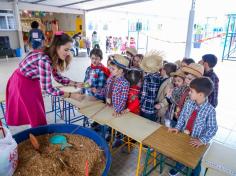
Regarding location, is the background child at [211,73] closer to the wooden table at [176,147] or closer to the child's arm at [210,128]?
the child's arm at [210,128]

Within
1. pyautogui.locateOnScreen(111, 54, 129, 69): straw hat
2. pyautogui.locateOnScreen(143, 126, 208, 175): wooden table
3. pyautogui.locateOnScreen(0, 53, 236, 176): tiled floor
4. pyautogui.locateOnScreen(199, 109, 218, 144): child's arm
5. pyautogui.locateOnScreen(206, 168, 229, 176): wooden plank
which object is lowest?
pyautogui.locateOnScreen(0, 53, 236, 176): tiled floor

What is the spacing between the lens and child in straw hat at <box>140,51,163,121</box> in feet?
6.39

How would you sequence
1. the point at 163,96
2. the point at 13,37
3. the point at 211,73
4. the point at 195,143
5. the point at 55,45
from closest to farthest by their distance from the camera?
1. the point at 195,143
2. the point at 55,45
3. the point at 163,96
4. the point at 211,73
5. the point at 13,37

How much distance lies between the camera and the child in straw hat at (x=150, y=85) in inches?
76.7

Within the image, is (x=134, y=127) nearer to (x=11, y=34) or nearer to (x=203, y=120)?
(x=203, y=120)

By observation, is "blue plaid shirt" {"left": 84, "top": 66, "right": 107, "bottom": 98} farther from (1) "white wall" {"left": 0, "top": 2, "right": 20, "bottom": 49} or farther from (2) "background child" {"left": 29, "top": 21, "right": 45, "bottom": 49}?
(1) "white wall" {"left": 0, "top": 2, "right": 20, "bottom": 49}

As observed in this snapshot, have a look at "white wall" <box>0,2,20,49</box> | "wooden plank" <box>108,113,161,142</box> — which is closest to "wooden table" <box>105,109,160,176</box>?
"wooden plank" <box>108,113,161,142</box>

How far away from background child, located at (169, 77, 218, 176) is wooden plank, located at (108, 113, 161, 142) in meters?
0.19

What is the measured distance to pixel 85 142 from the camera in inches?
60.0

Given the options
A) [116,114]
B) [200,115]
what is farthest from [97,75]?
[200,115]

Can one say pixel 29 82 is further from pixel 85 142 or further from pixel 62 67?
pixel 85 142

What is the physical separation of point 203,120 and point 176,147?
34 centimetres

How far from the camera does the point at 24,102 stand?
1.64 m

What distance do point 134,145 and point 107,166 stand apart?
99 cm
